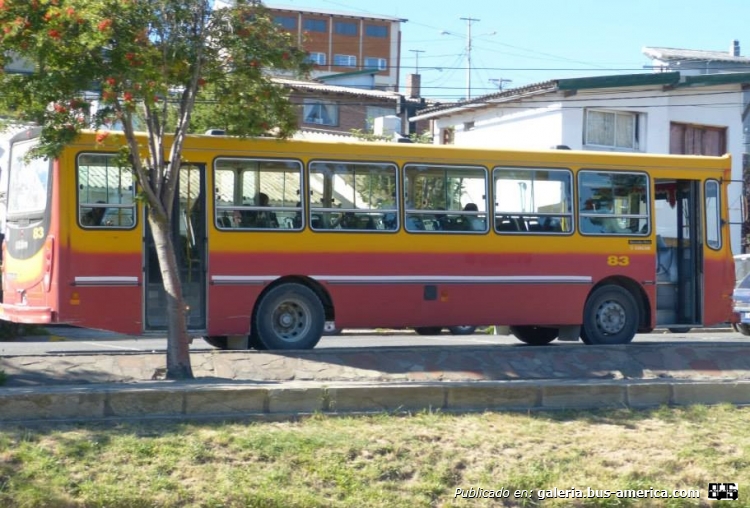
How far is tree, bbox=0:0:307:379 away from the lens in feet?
34.9

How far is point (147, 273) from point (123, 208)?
0.90 metres

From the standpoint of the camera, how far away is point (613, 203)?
55.2 feet

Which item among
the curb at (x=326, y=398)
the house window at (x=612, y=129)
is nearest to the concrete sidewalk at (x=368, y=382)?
the curb at (x=326, y=398)

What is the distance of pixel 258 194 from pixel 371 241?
1.73 m

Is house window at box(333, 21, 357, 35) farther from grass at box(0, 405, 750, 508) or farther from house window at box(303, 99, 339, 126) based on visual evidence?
grass at box(0, 405, 750, 508)

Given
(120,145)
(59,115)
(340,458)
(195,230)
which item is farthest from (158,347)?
(340,458)

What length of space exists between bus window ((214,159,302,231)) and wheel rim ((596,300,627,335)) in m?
5.06

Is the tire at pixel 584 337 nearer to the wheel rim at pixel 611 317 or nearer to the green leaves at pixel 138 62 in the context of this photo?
the wheel rim at pixel 611 317

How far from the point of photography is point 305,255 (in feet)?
48.8

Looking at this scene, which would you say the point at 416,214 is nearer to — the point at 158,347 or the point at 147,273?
the point at 147,273

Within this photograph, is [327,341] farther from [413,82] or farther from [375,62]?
[375,62]

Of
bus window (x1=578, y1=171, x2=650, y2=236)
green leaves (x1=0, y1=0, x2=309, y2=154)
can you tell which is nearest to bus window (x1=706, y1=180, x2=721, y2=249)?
bus window (x1=578, y1=171, x2=650, y2=236)

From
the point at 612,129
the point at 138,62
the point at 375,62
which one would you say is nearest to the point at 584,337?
the point at 138,62

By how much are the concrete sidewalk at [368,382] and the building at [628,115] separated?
1674cm
